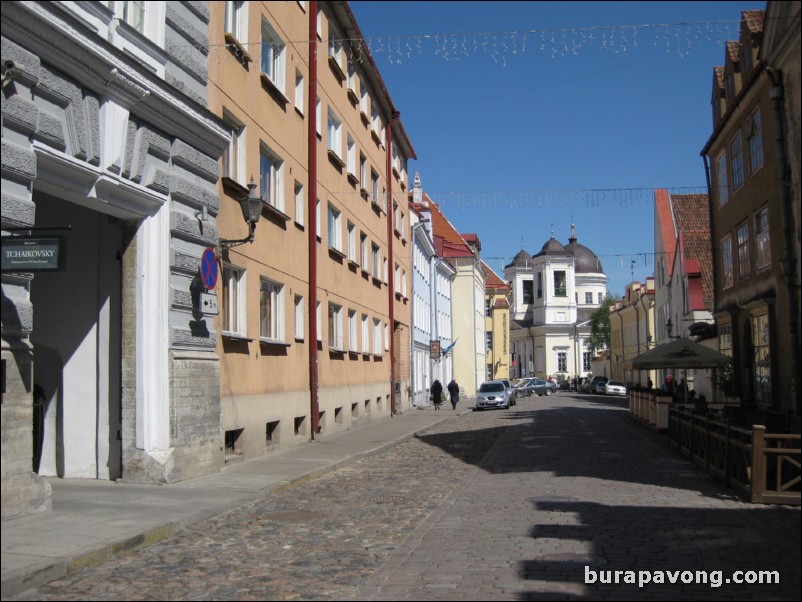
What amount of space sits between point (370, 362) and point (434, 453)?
982 cm

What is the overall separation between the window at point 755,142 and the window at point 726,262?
127 inches

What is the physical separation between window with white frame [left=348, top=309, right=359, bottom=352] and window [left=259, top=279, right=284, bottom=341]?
7590mm

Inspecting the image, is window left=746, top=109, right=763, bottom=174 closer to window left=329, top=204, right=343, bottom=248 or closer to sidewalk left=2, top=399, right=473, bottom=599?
window left=329, top=204, right=343, bottom=248

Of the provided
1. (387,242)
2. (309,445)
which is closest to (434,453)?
(309,445)

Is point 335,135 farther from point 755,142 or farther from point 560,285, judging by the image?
point 560,285

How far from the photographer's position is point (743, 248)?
2173cm

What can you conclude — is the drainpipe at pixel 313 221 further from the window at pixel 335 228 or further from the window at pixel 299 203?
the window at pixel 335 228

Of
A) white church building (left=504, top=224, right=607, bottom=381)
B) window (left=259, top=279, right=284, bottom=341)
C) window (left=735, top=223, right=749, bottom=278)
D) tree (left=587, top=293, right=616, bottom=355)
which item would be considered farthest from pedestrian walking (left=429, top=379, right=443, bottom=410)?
white church building (left=504, top=224, right=607, bottom=381)

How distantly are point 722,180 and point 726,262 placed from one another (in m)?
2.39

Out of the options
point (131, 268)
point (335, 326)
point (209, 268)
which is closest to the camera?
point (131, 268)

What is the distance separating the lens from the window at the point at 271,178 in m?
17.5

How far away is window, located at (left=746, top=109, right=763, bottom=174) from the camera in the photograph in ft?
64.0

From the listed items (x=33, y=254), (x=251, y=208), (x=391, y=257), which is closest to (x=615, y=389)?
(x=391, y=257)

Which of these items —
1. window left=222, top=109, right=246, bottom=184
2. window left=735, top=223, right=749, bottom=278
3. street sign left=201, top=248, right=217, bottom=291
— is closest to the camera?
street sign left=201, top=248, right=217, bottom=291
